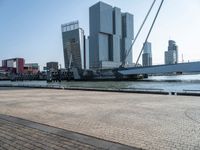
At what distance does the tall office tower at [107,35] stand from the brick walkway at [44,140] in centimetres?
11300

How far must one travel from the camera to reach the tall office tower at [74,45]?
123250mm

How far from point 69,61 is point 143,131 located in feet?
418

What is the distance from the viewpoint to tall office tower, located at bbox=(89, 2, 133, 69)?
395ft

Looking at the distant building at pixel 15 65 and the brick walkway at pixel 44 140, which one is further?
the distant building at pixel 15 65

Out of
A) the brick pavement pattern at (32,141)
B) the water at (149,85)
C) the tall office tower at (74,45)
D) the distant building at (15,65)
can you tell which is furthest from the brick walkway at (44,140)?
the distant building at (15,65)

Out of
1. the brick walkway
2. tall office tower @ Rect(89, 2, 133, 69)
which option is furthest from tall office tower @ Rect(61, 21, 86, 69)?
the brick walkway

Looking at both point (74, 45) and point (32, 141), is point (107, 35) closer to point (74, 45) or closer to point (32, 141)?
point (74, 45)

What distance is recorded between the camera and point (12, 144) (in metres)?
5.33

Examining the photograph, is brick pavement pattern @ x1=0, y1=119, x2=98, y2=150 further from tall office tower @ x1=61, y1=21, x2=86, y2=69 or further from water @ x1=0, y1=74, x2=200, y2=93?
tall office tower @ x1=61, y1=21, x2=86, y2=69

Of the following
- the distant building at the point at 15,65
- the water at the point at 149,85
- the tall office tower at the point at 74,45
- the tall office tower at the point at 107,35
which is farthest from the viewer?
the distant building at the point at 15,65

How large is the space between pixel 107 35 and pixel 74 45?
1634cm

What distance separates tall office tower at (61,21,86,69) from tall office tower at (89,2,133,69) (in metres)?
4.53

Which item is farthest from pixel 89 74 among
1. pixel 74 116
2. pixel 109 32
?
pixel 74 116

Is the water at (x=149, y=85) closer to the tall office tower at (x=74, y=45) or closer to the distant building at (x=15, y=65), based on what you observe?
the tall office tower at (x=74, y=45)
